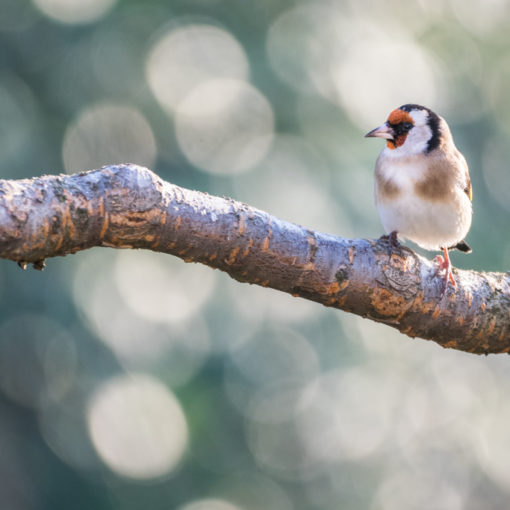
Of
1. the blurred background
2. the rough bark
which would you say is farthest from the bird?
the blurred background

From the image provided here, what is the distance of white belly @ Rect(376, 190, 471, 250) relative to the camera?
3598mm

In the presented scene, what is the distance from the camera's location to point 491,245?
24.8 feet

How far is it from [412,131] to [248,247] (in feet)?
5.73

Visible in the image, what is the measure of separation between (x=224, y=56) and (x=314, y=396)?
3.63 metres

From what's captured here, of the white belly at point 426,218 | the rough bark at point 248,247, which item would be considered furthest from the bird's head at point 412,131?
the rough bark at point 248,247

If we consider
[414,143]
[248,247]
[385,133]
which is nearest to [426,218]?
[414,143]

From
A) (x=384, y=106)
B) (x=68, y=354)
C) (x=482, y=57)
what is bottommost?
(x=68, y=354)

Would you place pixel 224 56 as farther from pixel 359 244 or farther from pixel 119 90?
pixel 359 244

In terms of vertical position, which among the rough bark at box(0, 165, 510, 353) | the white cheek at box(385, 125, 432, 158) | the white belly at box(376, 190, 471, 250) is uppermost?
the white cheek at box(385, 125, 432, 158)

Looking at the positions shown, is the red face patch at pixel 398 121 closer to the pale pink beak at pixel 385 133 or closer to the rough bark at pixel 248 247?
the pale pink beak at pixel 385 133

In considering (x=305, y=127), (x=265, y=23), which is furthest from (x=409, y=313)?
(x=265, y=23)

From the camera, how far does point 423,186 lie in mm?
3605

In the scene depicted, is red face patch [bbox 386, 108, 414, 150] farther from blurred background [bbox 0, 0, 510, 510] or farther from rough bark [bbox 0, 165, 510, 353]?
blurred background [bbox 0, 0, 510, 510]

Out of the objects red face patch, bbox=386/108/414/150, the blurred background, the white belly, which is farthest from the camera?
the blurred background
